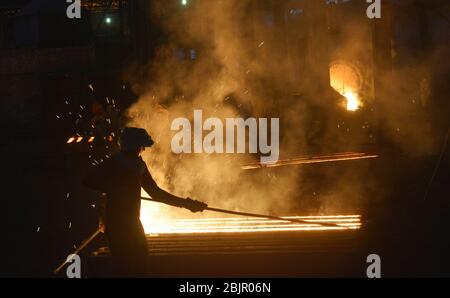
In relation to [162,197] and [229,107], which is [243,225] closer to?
[162,197]

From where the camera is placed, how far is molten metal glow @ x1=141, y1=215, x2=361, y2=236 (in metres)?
5.98

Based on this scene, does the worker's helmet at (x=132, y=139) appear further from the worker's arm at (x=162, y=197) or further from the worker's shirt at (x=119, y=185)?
the worker's arm at (x=162, y=197)

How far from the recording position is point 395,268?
530cm

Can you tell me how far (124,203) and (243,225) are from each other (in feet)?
6.86

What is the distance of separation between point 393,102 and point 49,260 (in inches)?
665

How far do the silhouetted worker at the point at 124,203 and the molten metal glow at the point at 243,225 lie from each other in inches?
59.3

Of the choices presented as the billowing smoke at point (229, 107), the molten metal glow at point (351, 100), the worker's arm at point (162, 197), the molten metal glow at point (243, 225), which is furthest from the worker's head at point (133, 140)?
the molten metal glow at point (351, 100)

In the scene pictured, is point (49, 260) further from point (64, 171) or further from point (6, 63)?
point (6, 63)

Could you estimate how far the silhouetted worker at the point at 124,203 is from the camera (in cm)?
460

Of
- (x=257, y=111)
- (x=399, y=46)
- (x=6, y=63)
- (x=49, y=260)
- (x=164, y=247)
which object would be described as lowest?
(x=49, y=260)

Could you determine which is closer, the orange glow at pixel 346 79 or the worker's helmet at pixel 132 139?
the worker's helmet at pixel 132 139

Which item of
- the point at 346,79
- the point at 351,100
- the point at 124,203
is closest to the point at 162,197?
the point at 124,203
